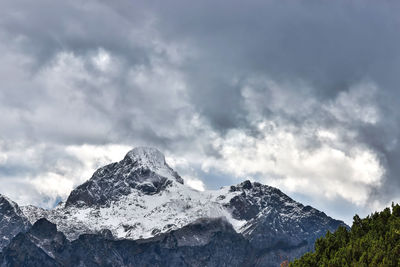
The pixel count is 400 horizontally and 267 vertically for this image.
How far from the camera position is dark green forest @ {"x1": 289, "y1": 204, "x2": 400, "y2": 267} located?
333 feet

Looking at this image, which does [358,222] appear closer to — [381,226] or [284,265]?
[381,226]

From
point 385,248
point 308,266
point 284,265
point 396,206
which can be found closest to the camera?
point 385,248

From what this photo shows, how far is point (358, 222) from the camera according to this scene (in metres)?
132

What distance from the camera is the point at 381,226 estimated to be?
12362 cm

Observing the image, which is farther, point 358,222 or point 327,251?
point 358,222

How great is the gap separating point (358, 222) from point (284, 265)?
2807 cm

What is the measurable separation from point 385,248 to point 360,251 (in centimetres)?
494

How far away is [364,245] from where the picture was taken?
111 metres

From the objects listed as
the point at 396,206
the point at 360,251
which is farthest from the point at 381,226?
the point at 360,251

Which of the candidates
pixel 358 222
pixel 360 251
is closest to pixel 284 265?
pixel 358 222

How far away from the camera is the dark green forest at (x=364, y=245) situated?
101562 mm

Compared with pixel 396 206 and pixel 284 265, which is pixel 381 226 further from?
pixel 284 265

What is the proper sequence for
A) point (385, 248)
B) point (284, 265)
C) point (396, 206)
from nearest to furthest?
point (385, 248), point (396, 206), point (284, 265)

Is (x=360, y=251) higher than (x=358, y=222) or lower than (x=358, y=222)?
lower
